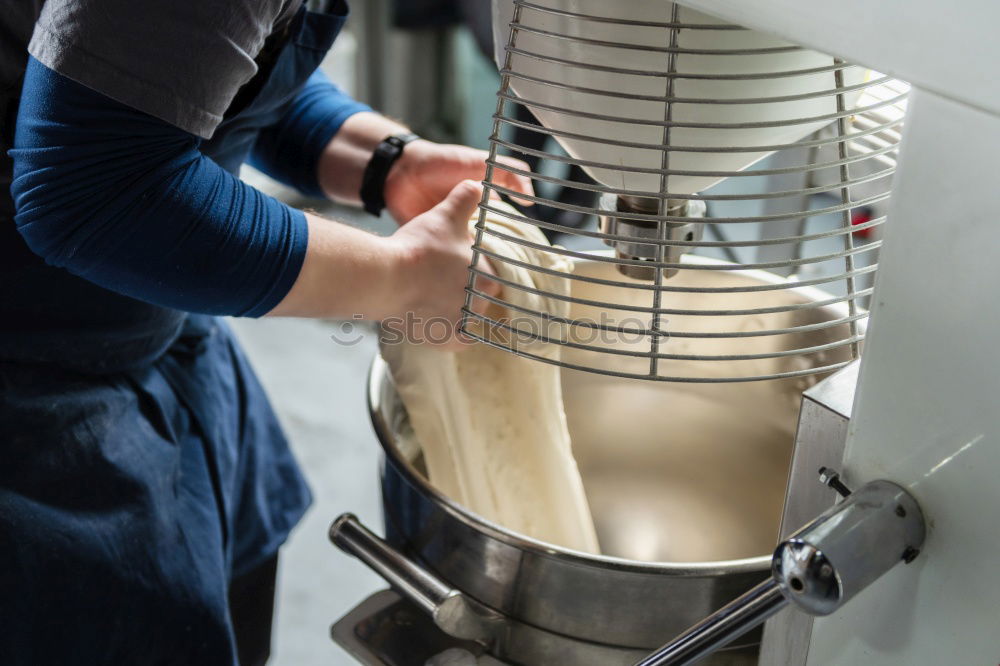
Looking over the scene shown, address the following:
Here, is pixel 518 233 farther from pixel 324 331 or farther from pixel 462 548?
pixel 324 331

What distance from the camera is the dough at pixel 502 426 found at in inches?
31.3

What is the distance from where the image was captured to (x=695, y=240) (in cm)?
Answer: 65

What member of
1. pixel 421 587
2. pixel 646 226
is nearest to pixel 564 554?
pixel 421 587

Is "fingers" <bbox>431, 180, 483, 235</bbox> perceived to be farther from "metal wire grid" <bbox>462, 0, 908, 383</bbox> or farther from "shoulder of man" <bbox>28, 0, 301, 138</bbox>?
"shoulder of man" <bbox>28, 0, 301, 138</bbox>

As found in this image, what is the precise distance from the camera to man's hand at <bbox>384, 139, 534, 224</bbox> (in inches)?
35.4

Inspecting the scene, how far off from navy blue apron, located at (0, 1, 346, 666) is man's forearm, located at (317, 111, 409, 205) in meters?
0.08

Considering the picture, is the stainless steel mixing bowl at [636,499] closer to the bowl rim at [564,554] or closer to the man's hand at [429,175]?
the bowl rim at [564,554]

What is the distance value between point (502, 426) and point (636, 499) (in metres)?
0.19

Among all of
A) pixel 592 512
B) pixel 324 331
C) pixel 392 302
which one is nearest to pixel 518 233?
pixel 392 302

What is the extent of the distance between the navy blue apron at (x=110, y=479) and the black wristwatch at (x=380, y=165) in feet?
0.31

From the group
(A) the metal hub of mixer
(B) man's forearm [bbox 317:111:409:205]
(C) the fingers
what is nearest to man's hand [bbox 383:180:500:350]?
(C) the fingers

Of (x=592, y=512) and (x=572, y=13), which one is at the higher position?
(x=572, y=13)

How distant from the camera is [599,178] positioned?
65 cm

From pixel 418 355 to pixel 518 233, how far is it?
0.12m
